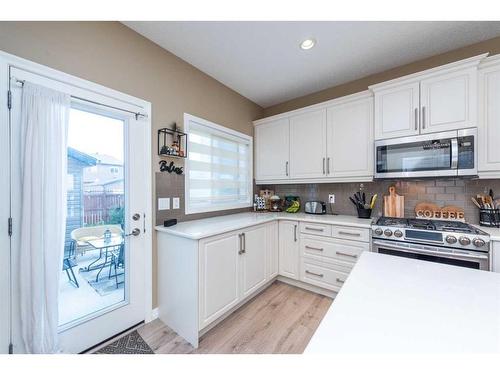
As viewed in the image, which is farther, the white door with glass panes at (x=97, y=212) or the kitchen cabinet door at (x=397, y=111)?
the kitchen cabinet door at (x=397, y=111)

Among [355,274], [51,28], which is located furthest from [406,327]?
[51,28]

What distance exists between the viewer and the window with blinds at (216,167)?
2307mm

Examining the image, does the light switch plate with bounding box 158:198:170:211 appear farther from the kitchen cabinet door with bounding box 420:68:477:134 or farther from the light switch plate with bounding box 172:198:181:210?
the kitchen cabinet door with bounding box 420:68:477:134

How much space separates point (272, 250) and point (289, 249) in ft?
0.71

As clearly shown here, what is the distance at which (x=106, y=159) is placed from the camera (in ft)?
5.40

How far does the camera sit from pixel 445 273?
94 cm

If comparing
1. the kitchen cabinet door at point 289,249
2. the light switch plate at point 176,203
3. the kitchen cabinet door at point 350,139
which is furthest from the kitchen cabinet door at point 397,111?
the light switch plate at point 176,203

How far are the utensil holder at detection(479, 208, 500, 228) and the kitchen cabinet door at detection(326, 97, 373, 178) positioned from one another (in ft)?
3.22

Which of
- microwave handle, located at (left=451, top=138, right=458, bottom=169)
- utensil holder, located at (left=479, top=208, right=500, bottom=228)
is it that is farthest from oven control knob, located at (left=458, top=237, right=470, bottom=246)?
microwave handle, located at (left=451, top=138, right=458, bottom=169)

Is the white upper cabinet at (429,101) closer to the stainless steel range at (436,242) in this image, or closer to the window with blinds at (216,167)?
the stainless steel range at (436,242)

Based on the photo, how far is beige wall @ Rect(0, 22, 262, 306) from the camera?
4.29 ft

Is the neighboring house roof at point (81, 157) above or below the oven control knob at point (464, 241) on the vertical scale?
above
